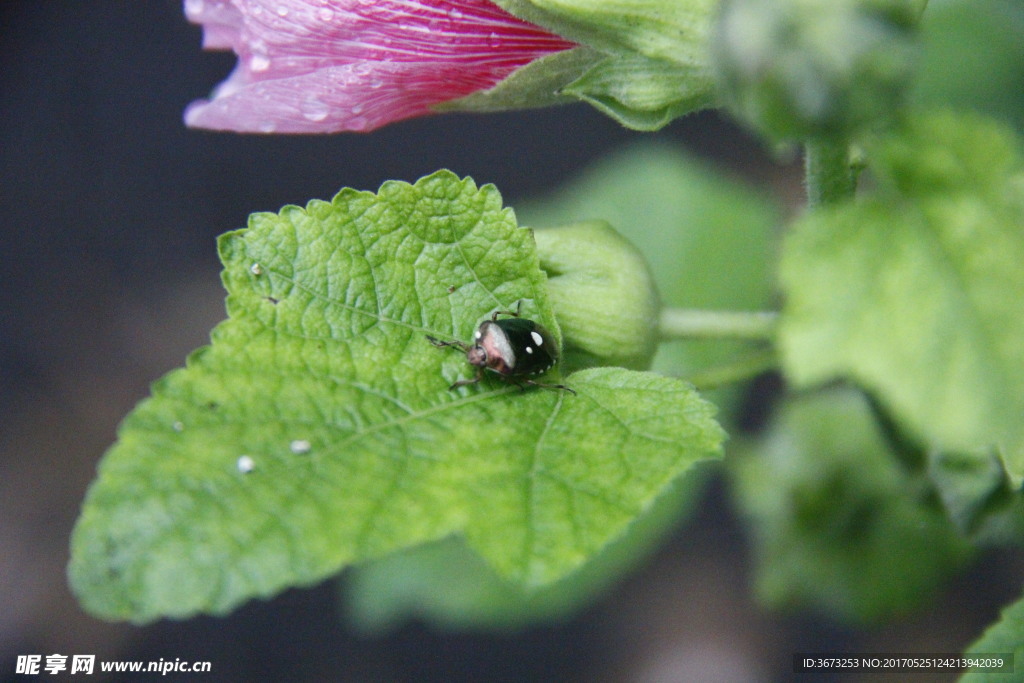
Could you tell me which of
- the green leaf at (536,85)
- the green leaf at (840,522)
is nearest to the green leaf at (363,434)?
the green leaf at (536,85)

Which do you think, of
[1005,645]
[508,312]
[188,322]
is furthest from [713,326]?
[188,322]

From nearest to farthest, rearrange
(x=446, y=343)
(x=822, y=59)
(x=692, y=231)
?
1. (x=822, y=59)
2. (x=446, y=343)
3. (x=692, y=231)

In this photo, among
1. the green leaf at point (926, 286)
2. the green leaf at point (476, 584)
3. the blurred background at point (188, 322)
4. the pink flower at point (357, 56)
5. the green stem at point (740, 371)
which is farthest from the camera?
the blurred background at point (188, 322)

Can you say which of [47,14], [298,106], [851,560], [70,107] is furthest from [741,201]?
[47,14]

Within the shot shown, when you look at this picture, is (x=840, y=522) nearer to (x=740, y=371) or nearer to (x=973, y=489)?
(x=973, y=489)

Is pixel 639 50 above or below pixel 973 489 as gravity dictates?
above

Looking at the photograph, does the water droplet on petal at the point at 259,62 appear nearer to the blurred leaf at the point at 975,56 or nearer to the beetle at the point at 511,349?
the beetle at the point at 511,349

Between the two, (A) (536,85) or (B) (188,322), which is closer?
→ (A) (536,85)
